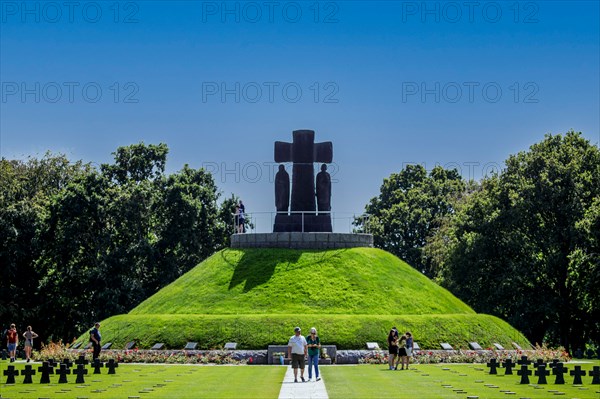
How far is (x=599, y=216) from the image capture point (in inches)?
2468

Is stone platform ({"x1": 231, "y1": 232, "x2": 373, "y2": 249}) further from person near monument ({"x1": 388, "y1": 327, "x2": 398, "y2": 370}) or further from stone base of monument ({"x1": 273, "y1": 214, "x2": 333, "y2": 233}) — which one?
person near monument ({"x1": 388, "y1": 327, "x2": 398, "y2": 370})

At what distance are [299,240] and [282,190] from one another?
12.5 feet

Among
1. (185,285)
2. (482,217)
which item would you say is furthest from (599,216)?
(185,285)

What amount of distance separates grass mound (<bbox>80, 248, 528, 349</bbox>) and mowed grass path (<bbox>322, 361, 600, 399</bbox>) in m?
9.15

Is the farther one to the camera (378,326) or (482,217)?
(482,217)

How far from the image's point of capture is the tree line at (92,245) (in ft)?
258

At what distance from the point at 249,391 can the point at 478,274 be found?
47.7m

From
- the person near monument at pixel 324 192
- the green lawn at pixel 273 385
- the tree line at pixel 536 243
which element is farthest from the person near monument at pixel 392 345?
the tree line at pixel 536 243

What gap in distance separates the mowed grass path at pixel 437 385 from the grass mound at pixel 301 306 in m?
9.15

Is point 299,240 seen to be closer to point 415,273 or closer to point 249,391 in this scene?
point 415,273

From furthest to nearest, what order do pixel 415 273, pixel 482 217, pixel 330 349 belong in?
pixel 482 217 < pixel 415 273 < pixel 330 349

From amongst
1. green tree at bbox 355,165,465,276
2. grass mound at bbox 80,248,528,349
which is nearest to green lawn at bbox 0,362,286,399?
grass mound at bbox 80,248,528,349

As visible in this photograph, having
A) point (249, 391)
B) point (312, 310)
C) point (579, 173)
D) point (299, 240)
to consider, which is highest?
point (579, 173)

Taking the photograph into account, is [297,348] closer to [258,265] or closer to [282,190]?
[258,265]
